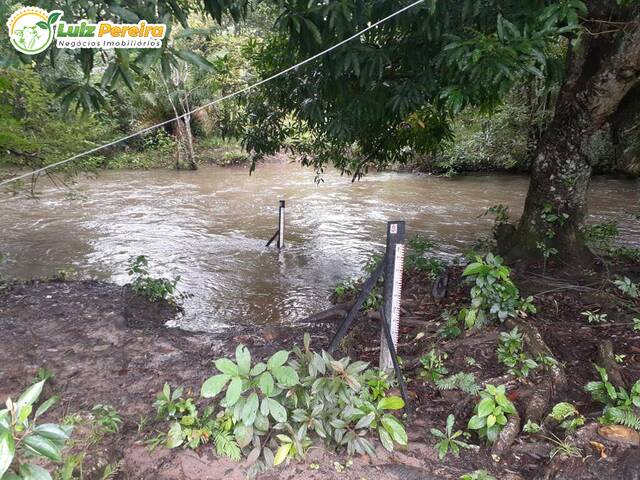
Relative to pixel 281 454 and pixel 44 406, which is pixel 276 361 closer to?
pixel 281 454

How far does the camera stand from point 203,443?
2156mm

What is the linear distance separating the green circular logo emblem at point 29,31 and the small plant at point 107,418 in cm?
181

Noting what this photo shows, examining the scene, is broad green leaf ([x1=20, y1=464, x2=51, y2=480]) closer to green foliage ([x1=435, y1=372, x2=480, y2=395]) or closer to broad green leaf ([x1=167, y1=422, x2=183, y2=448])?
broad green leaf ([x1=167, y1=422, x2=183, y2=448])

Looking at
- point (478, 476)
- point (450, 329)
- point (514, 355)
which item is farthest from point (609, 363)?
point (478, 476)

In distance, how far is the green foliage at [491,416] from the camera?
222cm

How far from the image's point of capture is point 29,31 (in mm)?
2232

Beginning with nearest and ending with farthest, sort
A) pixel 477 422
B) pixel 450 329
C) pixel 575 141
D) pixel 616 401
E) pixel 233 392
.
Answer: pixel 233 392 < pixel 477 422 < pixel 616 401 < pixel 450 329 < pixel 575 141

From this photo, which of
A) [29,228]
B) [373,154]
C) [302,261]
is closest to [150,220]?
[29,228]

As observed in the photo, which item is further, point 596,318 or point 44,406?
point 596,318

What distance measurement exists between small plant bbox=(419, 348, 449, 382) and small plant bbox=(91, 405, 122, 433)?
1.76 metres

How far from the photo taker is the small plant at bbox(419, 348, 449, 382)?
9.32 ft

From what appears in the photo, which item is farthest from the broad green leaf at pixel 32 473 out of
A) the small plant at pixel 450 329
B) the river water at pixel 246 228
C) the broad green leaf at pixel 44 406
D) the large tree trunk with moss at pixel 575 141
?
the large tree trunk with moss at pixel 575 141

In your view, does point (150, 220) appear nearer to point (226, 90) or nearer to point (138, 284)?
point (226, 90)

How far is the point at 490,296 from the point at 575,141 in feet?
6.73
